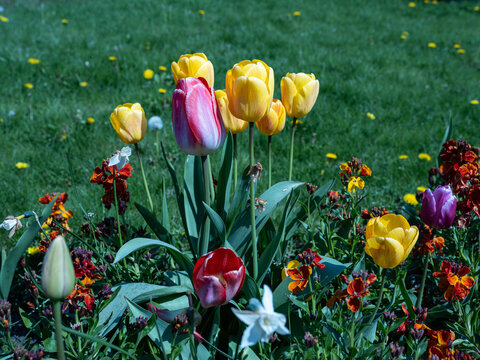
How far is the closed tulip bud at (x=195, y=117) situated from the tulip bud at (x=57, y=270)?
0.42m

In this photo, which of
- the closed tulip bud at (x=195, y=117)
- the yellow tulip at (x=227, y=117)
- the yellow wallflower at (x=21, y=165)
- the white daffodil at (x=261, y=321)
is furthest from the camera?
the yellow wallflower at (x=21, y=165)

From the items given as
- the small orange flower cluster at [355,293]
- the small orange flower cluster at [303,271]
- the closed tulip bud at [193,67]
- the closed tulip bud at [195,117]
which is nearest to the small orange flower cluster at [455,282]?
the small orange flower cluster at [355,293]

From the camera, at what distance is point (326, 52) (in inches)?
175

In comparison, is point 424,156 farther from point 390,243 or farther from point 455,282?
point 390,243

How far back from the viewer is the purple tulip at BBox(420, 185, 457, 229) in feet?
3.92

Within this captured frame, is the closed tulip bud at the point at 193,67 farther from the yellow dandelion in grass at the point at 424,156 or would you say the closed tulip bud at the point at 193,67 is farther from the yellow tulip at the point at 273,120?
the yellow dandelion in grass at the point at 424,156

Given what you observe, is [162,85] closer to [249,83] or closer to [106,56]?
[106,56]

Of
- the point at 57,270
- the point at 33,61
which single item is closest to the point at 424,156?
the point at 57,270

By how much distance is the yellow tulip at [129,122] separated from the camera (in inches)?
53.4

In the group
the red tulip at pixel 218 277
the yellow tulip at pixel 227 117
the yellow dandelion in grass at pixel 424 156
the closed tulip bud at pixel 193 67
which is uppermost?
the closed tulip bud at pixel 193 67

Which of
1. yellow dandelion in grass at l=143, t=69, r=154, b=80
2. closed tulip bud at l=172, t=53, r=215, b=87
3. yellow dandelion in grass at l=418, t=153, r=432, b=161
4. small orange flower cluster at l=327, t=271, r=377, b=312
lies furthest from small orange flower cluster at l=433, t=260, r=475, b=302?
yellow dandelion in grass at l=143, t=69, r=154, b=80

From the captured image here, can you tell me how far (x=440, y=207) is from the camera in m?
1.21

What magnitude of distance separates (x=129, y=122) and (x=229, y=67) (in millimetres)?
2690

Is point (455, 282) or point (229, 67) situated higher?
point (455, 282)
